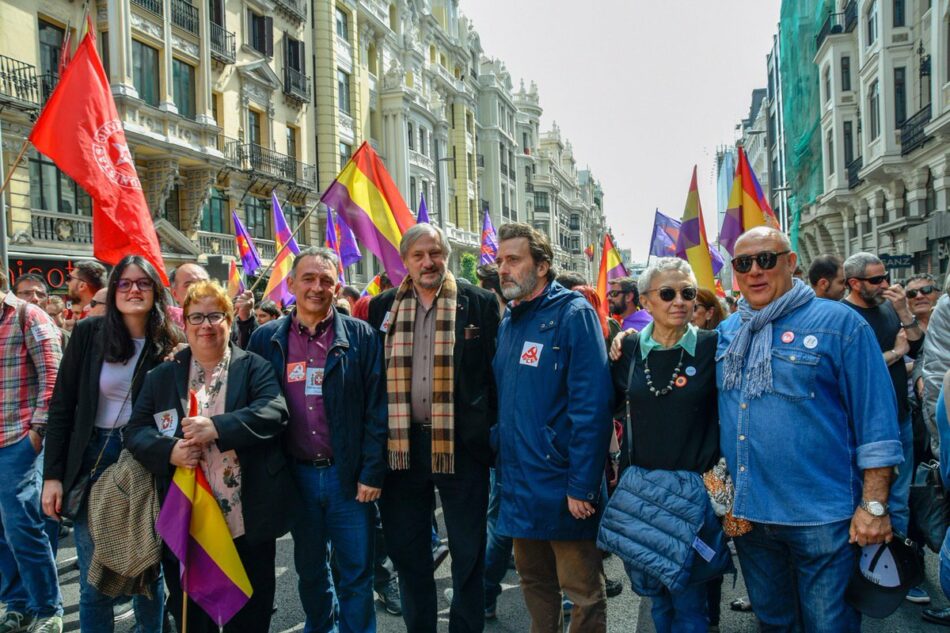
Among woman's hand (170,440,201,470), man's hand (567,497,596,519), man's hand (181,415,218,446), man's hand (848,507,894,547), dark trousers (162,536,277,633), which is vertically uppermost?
man's hand (181,415,218,446)

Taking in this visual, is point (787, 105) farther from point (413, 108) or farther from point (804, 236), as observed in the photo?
point (413, 108)

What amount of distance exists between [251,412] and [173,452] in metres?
0.39

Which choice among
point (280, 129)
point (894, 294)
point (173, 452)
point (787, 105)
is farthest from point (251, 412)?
point (787, 105)

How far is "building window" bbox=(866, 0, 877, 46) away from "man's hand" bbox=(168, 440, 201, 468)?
26.9 meters

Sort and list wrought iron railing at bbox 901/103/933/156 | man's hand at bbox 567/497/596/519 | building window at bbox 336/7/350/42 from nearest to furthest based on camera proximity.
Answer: man's hand at bbox 567/497/596/519 → wrought iron railing at bbox 901/103/933/156 → building window at bbox 336/7/350/42

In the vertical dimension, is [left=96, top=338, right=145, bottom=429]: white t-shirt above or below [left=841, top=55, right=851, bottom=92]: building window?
below

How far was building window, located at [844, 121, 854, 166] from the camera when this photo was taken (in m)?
28.4

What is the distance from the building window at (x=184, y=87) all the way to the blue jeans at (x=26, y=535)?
1718 cm

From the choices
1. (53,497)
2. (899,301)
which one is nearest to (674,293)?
(899,301)

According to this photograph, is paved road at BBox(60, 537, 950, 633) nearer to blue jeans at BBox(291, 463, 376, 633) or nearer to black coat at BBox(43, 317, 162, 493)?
blue jeans at BBox(291, 463, 376, 633)

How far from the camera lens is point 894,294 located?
15.7 feet

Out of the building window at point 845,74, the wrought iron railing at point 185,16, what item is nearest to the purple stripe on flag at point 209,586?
the wrought iron railing at point 185,16

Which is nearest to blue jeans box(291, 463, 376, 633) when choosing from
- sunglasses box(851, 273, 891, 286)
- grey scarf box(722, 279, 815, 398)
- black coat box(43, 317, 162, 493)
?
black coat box(43, 317, 162, 493)

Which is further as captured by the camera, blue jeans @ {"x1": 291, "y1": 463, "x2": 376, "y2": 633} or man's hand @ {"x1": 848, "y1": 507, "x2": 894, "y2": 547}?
blue jeans @ {"x1": 291, "y1": 463, "x2": 376, "y2": 633}
